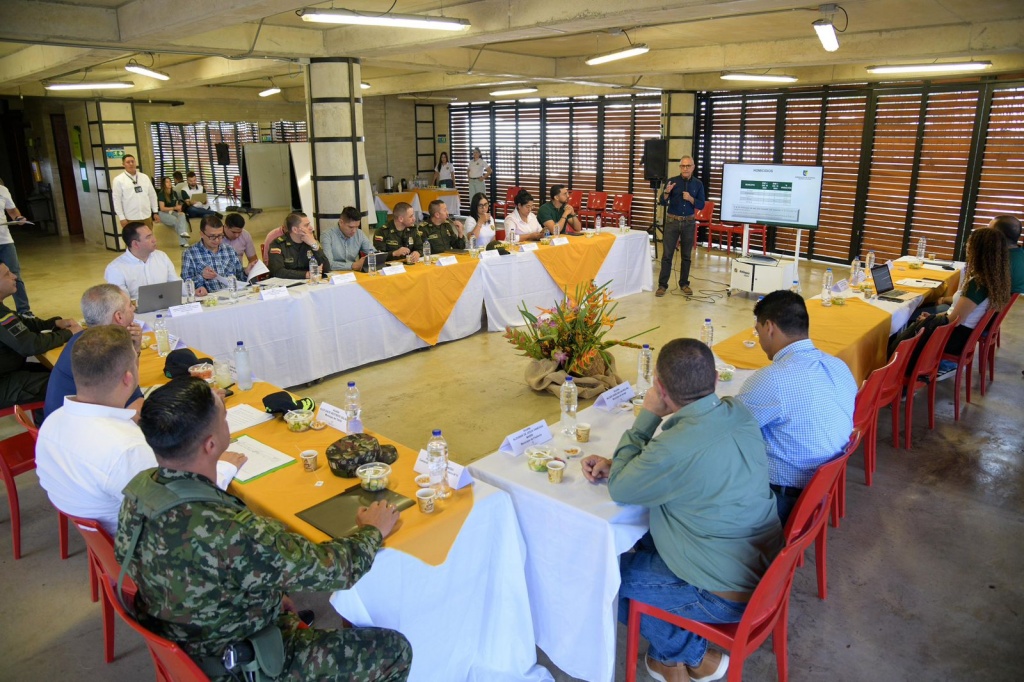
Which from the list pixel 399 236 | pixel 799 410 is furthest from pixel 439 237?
pixel 799 410

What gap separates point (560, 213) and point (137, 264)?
491 centimetres

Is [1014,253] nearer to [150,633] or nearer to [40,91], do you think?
[150,633]

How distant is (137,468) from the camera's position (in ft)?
7.33

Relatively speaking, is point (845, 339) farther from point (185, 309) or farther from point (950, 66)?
point (950, 66)

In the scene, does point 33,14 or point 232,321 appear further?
point 33,14

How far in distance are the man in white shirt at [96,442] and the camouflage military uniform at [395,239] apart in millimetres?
4341

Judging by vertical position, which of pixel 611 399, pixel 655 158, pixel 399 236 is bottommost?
pixel 611 399

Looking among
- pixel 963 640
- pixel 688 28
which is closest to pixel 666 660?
pixel 963 640

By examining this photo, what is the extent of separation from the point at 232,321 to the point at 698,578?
12.6 feet

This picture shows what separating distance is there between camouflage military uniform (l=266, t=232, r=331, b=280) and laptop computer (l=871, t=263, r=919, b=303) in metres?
4.50

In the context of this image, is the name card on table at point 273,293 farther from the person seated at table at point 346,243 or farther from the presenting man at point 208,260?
the person seated at table at point 346,243

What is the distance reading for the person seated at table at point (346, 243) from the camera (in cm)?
620

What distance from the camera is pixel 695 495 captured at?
209 centimetres

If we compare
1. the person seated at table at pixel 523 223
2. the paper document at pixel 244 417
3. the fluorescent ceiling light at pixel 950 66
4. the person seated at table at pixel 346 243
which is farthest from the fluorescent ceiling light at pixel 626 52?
the paper document at pixel 244 417
